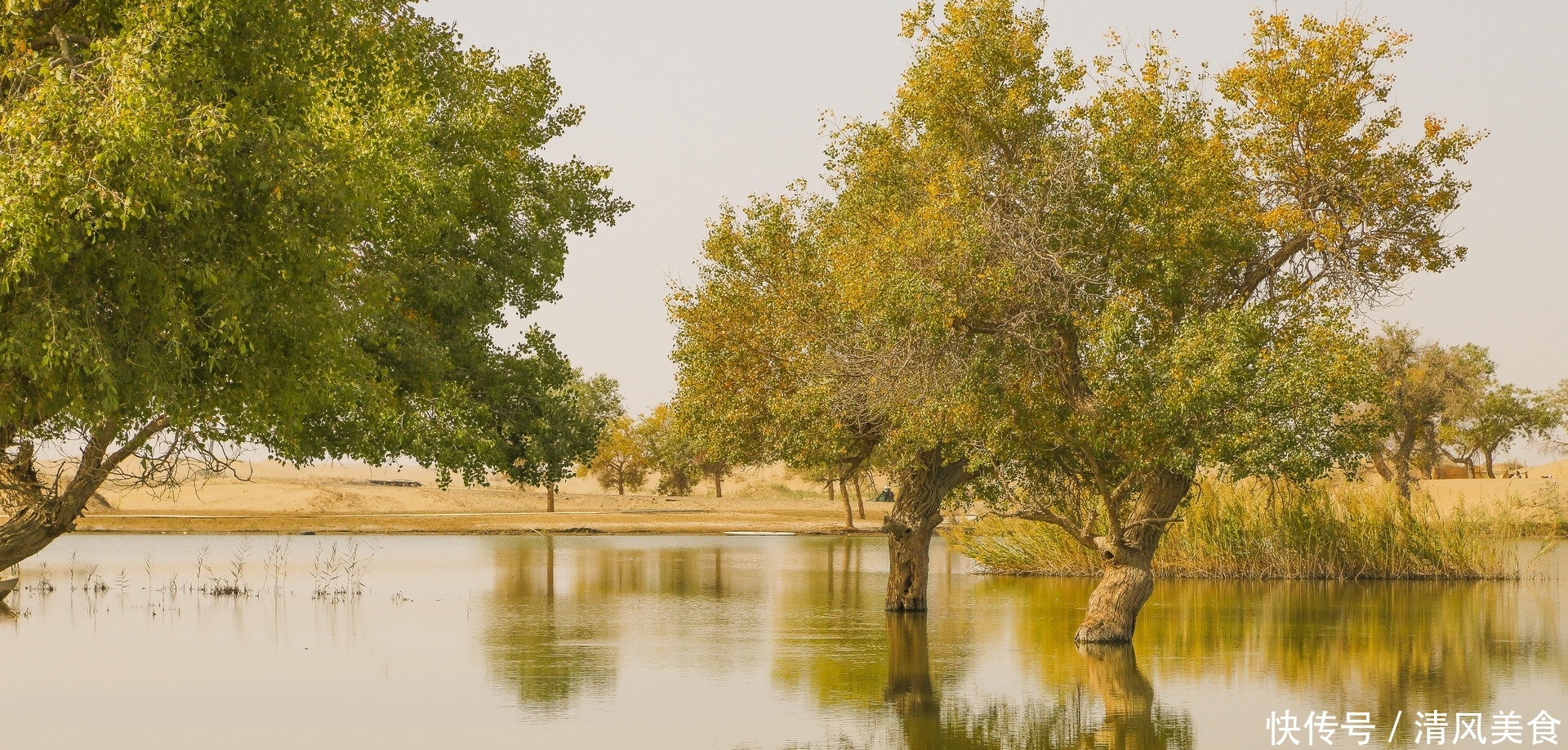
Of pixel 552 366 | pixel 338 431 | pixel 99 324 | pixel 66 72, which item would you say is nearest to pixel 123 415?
pixel 99 324

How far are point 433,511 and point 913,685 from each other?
233ft

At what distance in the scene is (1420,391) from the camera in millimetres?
70562

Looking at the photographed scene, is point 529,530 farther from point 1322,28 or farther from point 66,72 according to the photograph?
point 66,72

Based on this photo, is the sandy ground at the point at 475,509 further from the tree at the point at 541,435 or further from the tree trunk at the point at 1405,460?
the tree at the point at 541,435

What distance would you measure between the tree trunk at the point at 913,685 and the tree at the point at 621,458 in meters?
64.2

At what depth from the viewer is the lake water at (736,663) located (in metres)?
17.8

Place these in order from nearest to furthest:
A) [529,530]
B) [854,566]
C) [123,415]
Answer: [123,415]
[854,566]
[529,530]

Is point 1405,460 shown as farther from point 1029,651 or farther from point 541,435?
point 541,435

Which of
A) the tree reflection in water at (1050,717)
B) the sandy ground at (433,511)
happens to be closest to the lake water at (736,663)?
the tree reflection in water at (1050,717)

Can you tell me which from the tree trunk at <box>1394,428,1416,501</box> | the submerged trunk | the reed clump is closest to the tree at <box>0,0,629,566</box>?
the submerged trunk

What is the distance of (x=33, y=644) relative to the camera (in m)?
26.5

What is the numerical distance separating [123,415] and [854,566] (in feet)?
116

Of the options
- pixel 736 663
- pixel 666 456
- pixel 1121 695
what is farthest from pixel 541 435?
pixel 666 456

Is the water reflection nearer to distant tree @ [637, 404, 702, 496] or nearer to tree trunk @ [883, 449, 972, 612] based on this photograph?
tree trunk @ [883, 449, 972, 612]
